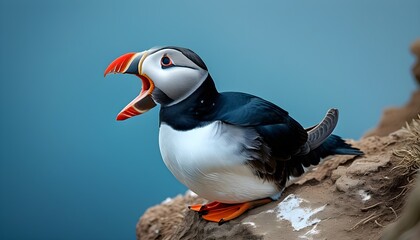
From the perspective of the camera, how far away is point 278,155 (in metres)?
2.60

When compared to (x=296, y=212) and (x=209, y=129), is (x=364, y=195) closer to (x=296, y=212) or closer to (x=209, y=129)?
(x=296, y=212)

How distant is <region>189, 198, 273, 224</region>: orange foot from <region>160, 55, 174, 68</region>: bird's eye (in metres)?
0.66

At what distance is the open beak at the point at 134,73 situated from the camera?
8.24 feet

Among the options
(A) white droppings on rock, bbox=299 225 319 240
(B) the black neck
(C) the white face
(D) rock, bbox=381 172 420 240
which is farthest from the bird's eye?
(D) rock, bbox=381 172 420 240

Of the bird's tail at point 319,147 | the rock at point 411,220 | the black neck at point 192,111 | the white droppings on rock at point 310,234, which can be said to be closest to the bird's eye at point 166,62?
the black neck at point 192,111

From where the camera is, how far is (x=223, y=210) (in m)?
2.74

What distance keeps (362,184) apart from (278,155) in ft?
1.21

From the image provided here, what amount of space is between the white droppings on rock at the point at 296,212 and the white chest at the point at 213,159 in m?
0.14

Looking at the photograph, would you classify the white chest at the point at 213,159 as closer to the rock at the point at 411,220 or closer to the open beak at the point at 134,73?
the open beak at the point at 134,73

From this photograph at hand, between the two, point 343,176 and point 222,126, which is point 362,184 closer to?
point 343,176

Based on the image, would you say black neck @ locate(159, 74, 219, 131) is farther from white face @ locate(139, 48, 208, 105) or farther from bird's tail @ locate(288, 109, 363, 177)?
bird's tail @ locate(288, 109, 363, 177)

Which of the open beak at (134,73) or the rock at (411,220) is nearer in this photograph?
the rock at (411,220)

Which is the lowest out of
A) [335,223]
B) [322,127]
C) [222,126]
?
[335,223]

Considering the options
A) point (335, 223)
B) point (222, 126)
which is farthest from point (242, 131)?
point (335, 223)
